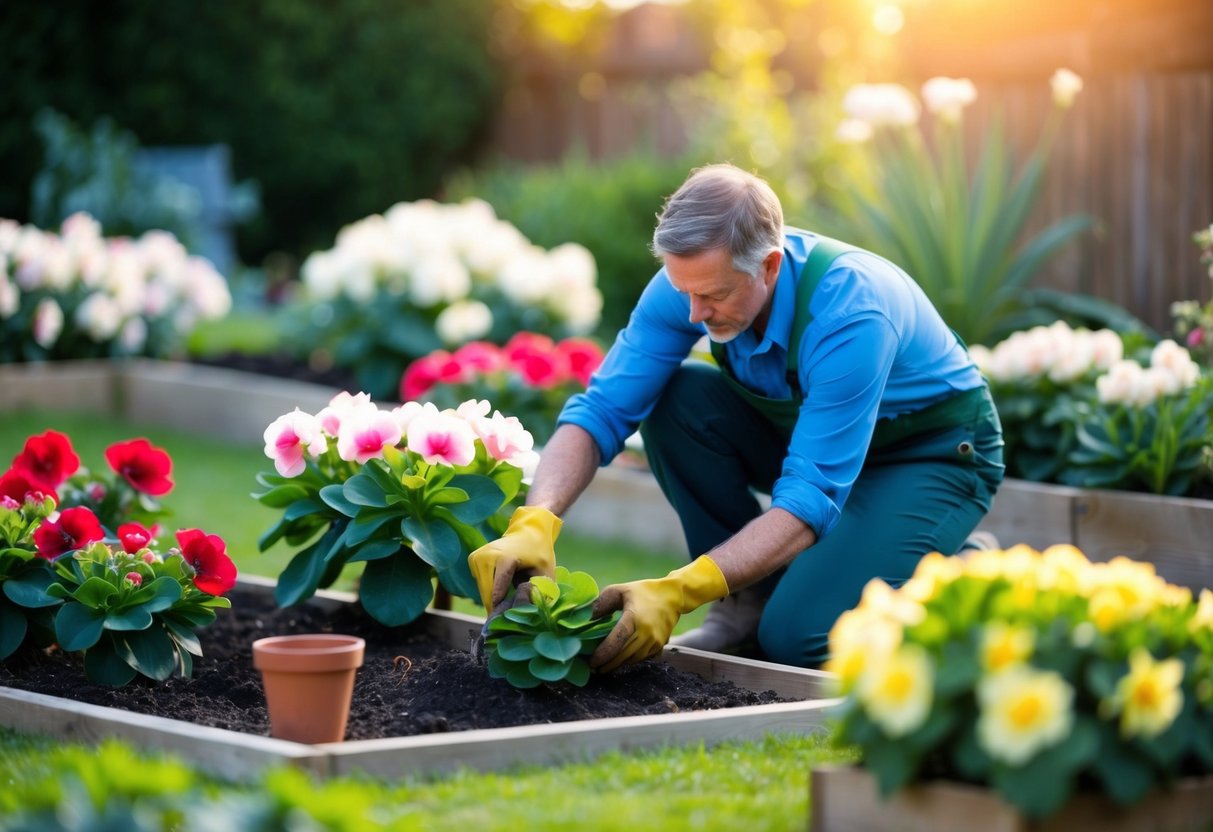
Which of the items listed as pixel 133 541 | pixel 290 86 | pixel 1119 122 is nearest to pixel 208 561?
pixel 133 541

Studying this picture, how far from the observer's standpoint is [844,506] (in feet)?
11.2

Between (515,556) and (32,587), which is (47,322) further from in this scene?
(515,556)

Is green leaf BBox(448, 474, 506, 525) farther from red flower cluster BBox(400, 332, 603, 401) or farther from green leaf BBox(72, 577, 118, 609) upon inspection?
red flower cluster BBox(400, 332, 603, 401)

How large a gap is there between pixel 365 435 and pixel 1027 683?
5.34 feet

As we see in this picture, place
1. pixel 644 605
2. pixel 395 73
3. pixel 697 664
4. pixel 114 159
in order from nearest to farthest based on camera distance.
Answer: pixel 644 605 → pixel 697 664 → pixel 114 159 → pixel 395 73

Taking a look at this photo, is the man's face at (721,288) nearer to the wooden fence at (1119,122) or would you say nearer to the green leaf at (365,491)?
the green leaf at (365,491)

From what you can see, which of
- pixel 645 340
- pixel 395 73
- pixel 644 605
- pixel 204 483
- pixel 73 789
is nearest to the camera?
pixel 73 789

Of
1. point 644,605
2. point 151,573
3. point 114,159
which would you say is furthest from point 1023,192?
point 114,159

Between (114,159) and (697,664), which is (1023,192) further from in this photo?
(114,159)

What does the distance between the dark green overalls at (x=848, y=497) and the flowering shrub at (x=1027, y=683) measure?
115cm

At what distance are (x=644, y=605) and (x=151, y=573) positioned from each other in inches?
37.6

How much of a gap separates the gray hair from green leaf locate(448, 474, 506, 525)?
0.61 m

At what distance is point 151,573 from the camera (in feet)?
9.37

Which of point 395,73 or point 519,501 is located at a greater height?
point 395,73
